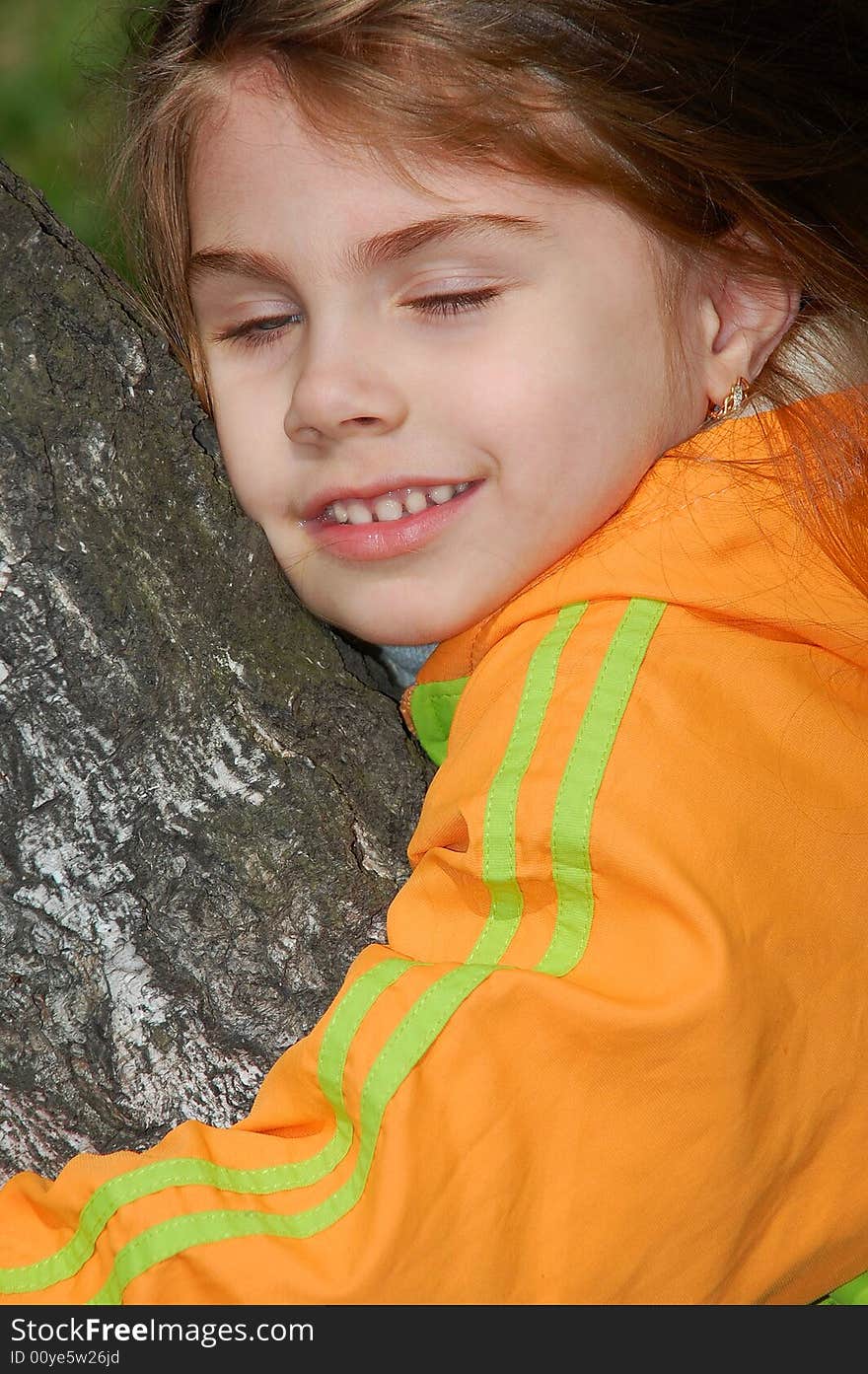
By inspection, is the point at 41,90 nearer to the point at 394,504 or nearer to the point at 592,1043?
the point at 394,504

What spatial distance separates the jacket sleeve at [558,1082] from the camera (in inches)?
52.7

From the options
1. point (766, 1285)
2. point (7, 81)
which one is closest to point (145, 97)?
point (766, 1285)

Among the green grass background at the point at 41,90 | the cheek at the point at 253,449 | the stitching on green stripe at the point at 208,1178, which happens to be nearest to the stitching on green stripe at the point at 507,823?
the stitching on green stripe at the point at 208,1178

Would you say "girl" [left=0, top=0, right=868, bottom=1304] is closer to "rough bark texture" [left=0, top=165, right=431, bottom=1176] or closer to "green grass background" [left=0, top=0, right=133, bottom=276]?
"rough bark texture" [left=0, top=165, right=431, bottom=1176]

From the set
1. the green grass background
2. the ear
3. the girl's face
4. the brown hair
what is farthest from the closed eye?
the green grass background

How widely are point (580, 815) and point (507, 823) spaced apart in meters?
0.08

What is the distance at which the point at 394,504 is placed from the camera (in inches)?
66.9

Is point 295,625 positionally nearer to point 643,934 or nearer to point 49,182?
point 643,934

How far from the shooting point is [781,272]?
1.73 meters

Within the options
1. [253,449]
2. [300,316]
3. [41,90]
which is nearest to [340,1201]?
[253,449]

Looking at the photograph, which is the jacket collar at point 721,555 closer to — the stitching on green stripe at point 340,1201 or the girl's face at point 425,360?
the girl's face at point 425,360

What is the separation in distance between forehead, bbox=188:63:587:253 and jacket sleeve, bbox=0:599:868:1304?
544 millimetres

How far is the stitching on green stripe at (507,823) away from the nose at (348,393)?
373mm

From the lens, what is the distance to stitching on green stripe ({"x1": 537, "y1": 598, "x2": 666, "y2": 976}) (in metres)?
1.36
